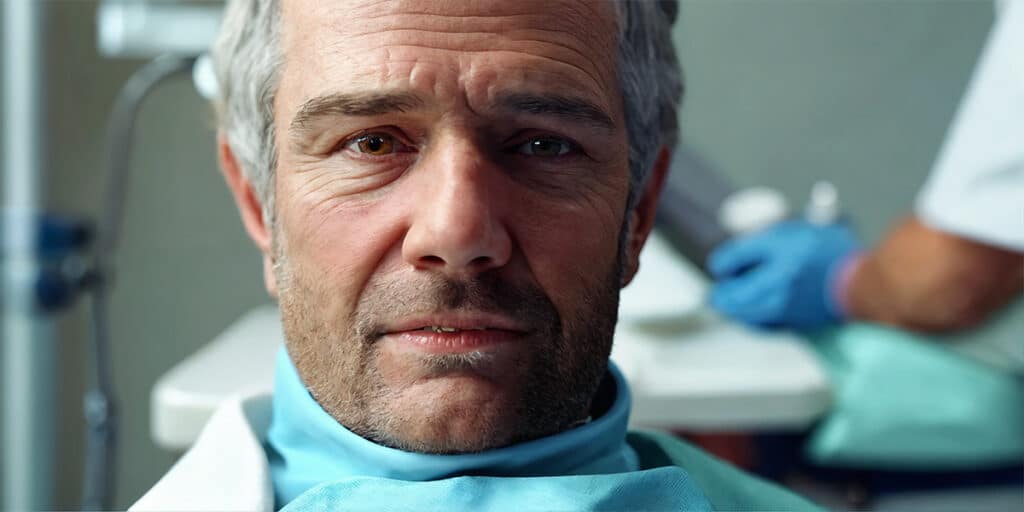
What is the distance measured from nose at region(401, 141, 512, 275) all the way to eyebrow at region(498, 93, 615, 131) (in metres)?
0.05

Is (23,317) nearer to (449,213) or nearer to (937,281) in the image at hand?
(449,213)

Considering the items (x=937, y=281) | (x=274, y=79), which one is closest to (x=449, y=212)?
(x=274, y=79)

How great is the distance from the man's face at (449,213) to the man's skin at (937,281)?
836 millimetres

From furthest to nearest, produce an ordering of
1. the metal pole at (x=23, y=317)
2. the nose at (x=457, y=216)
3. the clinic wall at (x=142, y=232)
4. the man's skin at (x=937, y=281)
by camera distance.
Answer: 1. the clinic wall at (x=142, y=232)
2. the metal pole at (x=23, y=317)
3. the man's skin at (x=937, y=281)
4. the nose at (x=457, y=216)

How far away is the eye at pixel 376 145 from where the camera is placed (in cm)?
75

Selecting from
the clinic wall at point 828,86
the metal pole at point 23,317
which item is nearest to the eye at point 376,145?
the metal pole at point 23,317

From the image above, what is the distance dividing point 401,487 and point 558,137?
0.28 meters

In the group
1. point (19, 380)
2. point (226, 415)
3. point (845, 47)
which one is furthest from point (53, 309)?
point (845, 47)

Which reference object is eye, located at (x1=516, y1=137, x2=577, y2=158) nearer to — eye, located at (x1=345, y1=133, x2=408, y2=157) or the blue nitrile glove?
eye, located at (x1=345, y1=133, x2=408, y2=157)

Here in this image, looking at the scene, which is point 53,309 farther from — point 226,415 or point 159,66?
point 226,415

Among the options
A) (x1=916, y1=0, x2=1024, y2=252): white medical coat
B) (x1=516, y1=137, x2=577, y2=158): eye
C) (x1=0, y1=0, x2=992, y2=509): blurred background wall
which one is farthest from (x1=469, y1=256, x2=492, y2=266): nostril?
(x1=0, y1=0, x2=992, y2=509): blurred background wall

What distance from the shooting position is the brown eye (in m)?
0.75

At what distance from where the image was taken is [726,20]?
7.67ft

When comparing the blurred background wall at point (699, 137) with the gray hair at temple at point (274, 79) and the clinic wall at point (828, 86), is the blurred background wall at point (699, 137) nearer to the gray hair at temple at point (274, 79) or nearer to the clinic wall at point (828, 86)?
the clinic wall at point (828, 86)
